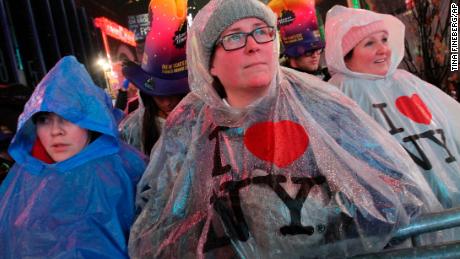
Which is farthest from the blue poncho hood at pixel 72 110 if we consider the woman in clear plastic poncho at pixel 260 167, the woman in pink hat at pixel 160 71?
the woman in pink hat at pixel 160 71

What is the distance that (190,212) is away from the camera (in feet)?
3.49

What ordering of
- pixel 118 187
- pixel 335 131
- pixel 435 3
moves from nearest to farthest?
pixel 335 131 → pixel 118 187 → pixel 435 3

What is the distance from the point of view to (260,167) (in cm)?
97

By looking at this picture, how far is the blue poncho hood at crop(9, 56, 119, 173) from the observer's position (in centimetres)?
131

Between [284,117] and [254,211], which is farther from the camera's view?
[284,117]

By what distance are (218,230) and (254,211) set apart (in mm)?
120

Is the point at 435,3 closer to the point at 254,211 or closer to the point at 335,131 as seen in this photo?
the point at 335,131

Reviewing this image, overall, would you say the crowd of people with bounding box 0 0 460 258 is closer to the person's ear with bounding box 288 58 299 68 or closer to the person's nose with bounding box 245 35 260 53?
the person's nose with bounding box 245 35 260 53

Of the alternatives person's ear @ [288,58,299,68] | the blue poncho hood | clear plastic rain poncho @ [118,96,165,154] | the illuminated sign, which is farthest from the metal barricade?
the illuminated sign

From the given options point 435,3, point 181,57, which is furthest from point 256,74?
point 435,3

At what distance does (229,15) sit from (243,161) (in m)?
0.46

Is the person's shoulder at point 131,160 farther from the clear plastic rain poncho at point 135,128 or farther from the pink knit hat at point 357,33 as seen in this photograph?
the pink knit hat at point 357,33

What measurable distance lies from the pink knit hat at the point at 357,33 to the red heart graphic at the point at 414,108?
35 centimetres

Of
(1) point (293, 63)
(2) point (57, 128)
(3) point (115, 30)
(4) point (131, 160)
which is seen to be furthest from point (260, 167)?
(3) point (115, 30)
